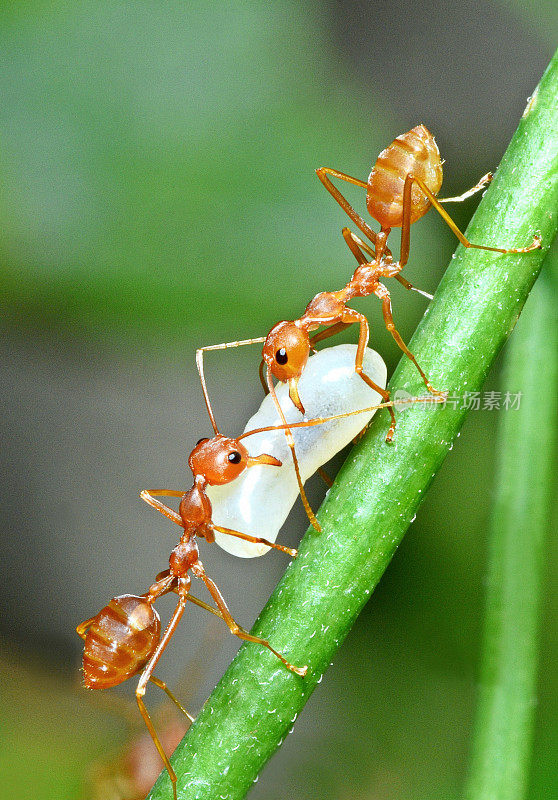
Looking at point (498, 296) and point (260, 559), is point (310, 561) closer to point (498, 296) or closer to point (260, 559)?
point (498, 296)

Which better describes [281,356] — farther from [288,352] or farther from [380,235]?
[380,235]

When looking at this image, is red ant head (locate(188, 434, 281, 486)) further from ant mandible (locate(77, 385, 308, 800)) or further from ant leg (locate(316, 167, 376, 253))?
ant leg (locate(316, 167, 376, 253))

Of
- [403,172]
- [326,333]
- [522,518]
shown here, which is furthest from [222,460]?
[403,172]

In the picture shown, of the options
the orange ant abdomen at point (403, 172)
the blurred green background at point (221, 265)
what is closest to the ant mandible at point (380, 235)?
the orange ant abdomen at point (403, 172)

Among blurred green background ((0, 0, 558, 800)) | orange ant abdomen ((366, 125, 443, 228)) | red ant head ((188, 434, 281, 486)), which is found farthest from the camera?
blurred green background ((0, 0, 558, 800))

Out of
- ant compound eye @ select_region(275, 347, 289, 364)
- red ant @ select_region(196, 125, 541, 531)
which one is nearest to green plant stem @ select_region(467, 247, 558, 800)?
red ant @ select_region(196, 125, 541, 531)
